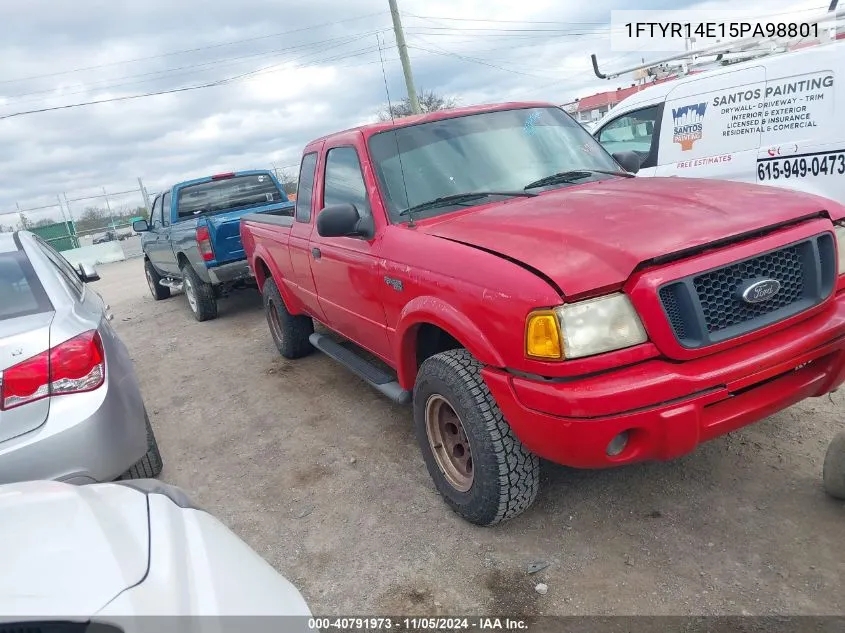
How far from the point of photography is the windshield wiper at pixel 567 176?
134 inches

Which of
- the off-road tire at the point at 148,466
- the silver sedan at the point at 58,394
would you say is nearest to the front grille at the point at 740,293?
the silver sedan at the point at 58,394

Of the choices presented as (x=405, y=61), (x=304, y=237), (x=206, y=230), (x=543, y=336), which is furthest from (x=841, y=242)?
(x=405, y=61)

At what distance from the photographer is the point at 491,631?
2268 mm

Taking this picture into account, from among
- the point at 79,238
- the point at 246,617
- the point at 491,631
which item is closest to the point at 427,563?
the point at 491,631

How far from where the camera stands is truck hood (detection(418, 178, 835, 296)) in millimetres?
2209

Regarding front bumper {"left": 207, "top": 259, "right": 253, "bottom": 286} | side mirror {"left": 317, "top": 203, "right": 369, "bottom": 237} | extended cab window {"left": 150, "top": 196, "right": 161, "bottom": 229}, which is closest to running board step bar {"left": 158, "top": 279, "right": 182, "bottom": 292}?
extended cab window {"left": 150, "top": 196, "right": 161, "bottom": 229}

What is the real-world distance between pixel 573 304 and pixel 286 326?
3862mm

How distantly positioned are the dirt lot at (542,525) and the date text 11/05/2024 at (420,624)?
46 mm

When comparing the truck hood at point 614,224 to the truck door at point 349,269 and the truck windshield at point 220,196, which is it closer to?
the truck door at point 349,269

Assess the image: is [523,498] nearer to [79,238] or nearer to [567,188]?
[567,188]

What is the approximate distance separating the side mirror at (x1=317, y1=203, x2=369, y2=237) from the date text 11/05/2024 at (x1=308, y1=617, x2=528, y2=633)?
1.89 m

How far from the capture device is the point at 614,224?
2439mm

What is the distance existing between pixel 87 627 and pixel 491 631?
1.51 m

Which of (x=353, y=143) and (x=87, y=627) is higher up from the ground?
(x=353, y=143)
